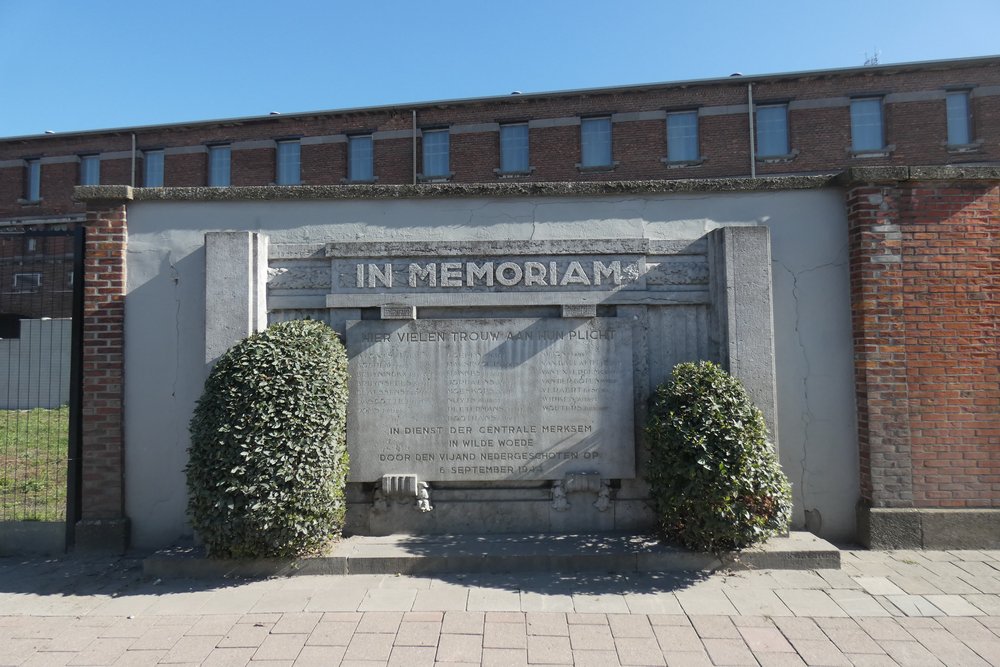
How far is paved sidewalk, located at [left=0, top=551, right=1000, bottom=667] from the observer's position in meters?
3.35

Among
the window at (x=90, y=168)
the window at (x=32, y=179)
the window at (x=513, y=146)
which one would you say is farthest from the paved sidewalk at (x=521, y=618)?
the window at (x=32, y=179)

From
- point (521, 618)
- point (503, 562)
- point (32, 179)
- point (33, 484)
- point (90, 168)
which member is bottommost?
point (521, 618)

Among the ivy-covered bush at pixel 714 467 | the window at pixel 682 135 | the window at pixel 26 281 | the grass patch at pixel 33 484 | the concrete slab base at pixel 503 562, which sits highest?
the window at pixel 682 135

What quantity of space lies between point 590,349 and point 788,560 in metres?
2.30

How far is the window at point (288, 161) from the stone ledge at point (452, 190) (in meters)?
19.3

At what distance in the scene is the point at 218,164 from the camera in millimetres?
23938

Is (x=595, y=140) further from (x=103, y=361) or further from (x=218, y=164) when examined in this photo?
(x=103, y=361)

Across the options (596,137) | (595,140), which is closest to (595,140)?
(595,140)

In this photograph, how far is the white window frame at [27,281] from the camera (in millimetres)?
5801

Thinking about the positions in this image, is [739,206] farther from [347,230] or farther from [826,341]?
[347,230]

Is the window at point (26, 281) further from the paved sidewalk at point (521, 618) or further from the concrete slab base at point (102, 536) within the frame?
the paved sidewalk at point (521, 618)

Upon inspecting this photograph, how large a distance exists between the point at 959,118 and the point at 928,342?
21323 millimetres

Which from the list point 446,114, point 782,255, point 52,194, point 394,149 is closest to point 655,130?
point 446,114

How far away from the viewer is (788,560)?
4.54 meters
